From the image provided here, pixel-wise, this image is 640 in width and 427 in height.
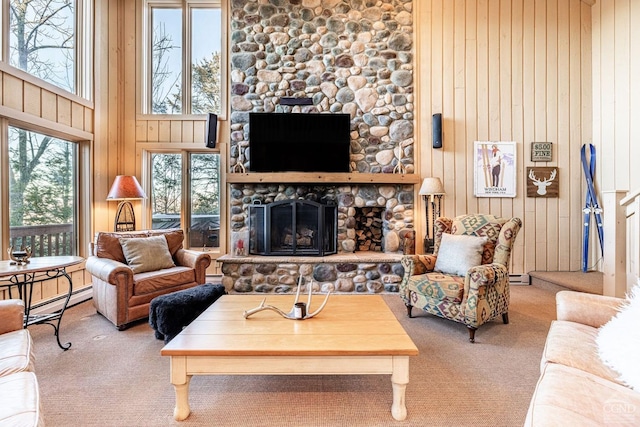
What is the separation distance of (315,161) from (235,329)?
269 cm

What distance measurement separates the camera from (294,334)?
161 cm

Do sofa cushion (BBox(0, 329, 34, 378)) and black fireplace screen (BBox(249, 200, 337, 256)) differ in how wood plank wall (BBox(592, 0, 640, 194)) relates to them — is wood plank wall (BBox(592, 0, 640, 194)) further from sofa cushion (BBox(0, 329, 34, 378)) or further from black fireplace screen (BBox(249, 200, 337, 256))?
sofa cushion (BBox(0, 329, 34, 378))

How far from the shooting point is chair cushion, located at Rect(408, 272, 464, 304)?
8.05 feet

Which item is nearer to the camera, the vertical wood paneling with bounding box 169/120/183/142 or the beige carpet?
the beige carpet

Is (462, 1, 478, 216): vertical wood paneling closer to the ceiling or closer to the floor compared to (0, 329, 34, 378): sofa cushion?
closer to the ceiling

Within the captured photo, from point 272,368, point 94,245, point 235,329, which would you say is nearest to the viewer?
point 272,368

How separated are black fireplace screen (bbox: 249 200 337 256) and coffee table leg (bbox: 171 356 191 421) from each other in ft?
7.85

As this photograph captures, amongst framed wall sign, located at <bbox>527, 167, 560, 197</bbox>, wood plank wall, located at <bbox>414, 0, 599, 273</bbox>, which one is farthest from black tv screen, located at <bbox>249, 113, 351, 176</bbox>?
framed wall sign, located at <bbox>527, 167, 560, 197</bbox>

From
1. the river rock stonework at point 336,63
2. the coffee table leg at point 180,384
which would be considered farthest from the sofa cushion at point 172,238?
the coffee table leg at point 180,384

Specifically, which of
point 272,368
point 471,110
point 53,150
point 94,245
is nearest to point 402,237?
point 471,110

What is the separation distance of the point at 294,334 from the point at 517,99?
14.6 ft

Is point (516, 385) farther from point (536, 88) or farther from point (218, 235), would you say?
point (536, 88)

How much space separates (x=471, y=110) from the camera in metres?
4.14

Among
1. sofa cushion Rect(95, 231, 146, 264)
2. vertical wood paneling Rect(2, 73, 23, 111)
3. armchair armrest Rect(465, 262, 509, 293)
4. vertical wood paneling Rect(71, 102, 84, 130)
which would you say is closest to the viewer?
armchair armrest Rect(465, 262, 509, 293)
